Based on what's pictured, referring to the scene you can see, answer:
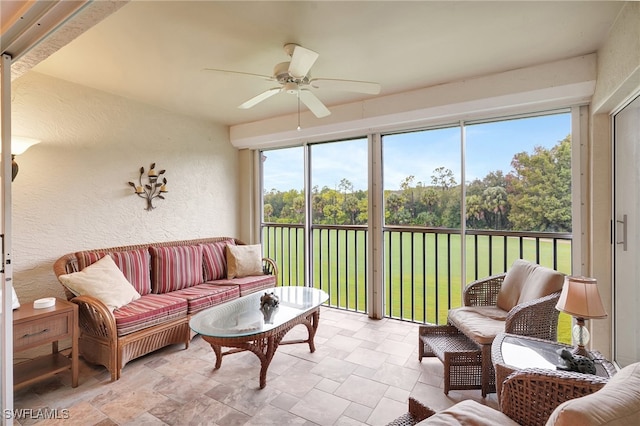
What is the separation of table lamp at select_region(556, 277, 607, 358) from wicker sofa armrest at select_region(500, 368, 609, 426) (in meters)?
0.49

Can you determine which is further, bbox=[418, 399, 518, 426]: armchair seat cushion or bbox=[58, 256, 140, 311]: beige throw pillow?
bbox=[58, 256, 140, 311]: beige throw pillow

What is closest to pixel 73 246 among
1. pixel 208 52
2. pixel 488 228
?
pixel 208 52

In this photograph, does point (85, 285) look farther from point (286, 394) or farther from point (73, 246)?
point (286, 394)

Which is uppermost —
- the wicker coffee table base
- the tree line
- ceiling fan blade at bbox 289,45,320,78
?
ceiling fan blade at bbox 289,45,320,78

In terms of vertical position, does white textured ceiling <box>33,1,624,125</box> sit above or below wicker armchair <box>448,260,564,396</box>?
above

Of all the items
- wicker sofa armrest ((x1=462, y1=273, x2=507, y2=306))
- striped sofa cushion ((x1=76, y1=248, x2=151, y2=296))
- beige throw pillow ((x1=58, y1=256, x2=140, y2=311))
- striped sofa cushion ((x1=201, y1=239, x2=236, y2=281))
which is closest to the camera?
beige throw pillow ((x1=58, y1=256, x2=140, y2=311))

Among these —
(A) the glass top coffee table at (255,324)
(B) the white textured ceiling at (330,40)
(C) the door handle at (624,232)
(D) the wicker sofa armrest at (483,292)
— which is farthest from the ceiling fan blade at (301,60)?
(C) the door handle at (624,232)

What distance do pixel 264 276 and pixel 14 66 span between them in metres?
3.01

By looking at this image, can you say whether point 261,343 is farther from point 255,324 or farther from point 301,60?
point 301,60

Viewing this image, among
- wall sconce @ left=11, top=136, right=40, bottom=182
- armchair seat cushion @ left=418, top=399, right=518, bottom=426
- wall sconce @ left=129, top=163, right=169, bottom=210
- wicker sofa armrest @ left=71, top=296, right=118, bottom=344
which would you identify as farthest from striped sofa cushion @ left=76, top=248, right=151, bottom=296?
armchair seat cushion @ left=418, top=399, right=518, bottom=426

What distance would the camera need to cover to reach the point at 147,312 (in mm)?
2592

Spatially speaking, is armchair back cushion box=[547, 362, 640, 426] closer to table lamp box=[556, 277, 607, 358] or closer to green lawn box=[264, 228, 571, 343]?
table lamp box=[556, 277, 607, 358]

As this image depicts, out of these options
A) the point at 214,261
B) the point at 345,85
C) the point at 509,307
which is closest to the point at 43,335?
the point at 214,261

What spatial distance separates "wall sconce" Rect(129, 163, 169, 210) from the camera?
11.5 ft
